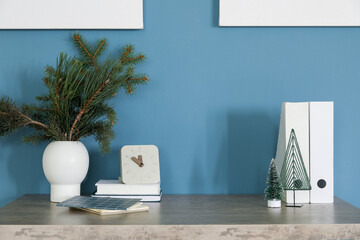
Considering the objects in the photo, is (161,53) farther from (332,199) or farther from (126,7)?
(332,199)

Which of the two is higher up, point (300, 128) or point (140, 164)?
point (300, 128)

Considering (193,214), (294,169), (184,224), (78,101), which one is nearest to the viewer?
(184,224)

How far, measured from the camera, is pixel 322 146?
48.0 inches

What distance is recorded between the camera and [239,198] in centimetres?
131

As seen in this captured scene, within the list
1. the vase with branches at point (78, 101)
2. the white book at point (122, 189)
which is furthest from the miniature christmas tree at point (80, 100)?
the white book at point (122, 189)

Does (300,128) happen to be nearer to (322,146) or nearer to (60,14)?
(322,146)

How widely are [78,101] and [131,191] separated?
1.10ft

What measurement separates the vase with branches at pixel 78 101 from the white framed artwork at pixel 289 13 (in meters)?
0.34

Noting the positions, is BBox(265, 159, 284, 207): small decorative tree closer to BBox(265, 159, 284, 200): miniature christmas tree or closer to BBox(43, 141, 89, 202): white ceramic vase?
BBox(265, 159, 284, 200): miniature christmas tree

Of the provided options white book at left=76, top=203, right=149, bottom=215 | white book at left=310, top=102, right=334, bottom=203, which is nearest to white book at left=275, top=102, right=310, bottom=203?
white book at left=310, top=102, right=334, bottom=203

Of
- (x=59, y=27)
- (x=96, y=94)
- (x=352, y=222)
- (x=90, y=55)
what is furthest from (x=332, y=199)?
(x=59, y=27)

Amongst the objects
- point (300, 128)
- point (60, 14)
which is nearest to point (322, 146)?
point (300, 128)

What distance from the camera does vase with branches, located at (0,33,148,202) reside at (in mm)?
1217

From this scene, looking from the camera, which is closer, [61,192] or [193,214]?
[193,214]
